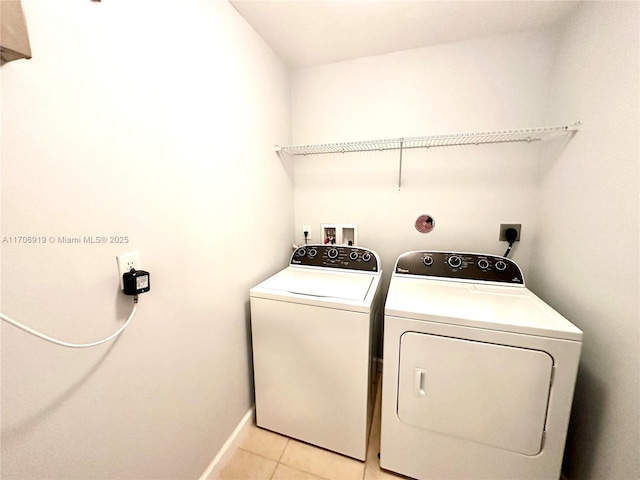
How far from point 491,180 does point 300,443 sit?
2.12 meters

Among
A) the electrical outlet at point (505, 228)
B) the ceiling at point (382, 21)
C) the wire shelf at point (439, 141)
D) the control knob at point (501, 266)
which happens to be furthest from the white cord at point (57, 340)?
the electrical outlet at point (505, 228)

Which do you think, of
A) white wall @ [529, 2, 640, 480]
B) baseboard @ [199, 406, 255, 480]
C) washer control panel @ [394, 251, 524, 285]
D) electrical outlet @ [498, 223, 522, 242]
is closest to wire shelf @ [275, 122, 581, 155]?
white wall @ [529, 2, 640, 480]

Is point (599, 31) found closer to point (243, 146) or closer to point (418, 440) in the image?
point (243, 146)

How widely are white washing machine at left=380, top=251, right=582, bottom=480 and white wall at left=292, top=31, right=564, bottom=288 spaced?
2.12 ft

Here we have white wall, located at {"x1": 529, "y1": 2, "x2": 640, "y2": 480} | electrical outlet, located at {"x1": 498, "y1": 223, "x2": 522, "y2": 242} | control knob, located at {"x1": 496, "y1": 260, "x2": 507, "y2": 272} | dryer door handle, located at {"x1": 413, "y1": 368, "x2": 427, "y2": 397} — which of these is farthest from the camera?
electrical outlet, located at {"x1": 498, "y1": 223, "x2": 522, "y2": 242}

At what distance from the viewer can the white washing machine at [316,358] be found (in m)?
1.29

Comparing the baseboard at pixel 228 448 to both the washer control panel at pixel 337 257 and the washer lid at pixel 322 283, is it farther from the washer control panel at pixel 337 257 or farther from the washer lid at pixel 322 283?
the washer control panel at pixel 337 257

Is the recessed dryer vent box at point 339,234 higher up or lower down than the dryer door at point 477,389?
higher up

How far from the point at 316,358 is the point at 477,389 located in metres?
Answer: 0.77

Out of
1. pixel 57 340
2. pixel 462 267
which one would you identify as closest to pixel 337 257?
pixel 462 267

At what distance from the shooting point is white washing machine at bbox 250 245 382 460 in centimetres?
129

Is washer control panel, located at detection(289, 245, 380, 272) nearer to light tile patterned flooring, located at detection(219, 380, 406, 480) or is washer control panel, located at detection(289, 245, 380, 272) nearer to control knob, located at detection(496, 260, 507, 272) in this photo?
control knob, located at detection(496, 260, 507, 272)

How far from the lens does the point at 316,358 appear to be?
136cm

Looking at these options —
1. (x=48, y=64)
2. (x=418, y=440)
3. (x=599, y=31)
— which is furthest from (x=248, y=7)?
(x=418, y=440)
